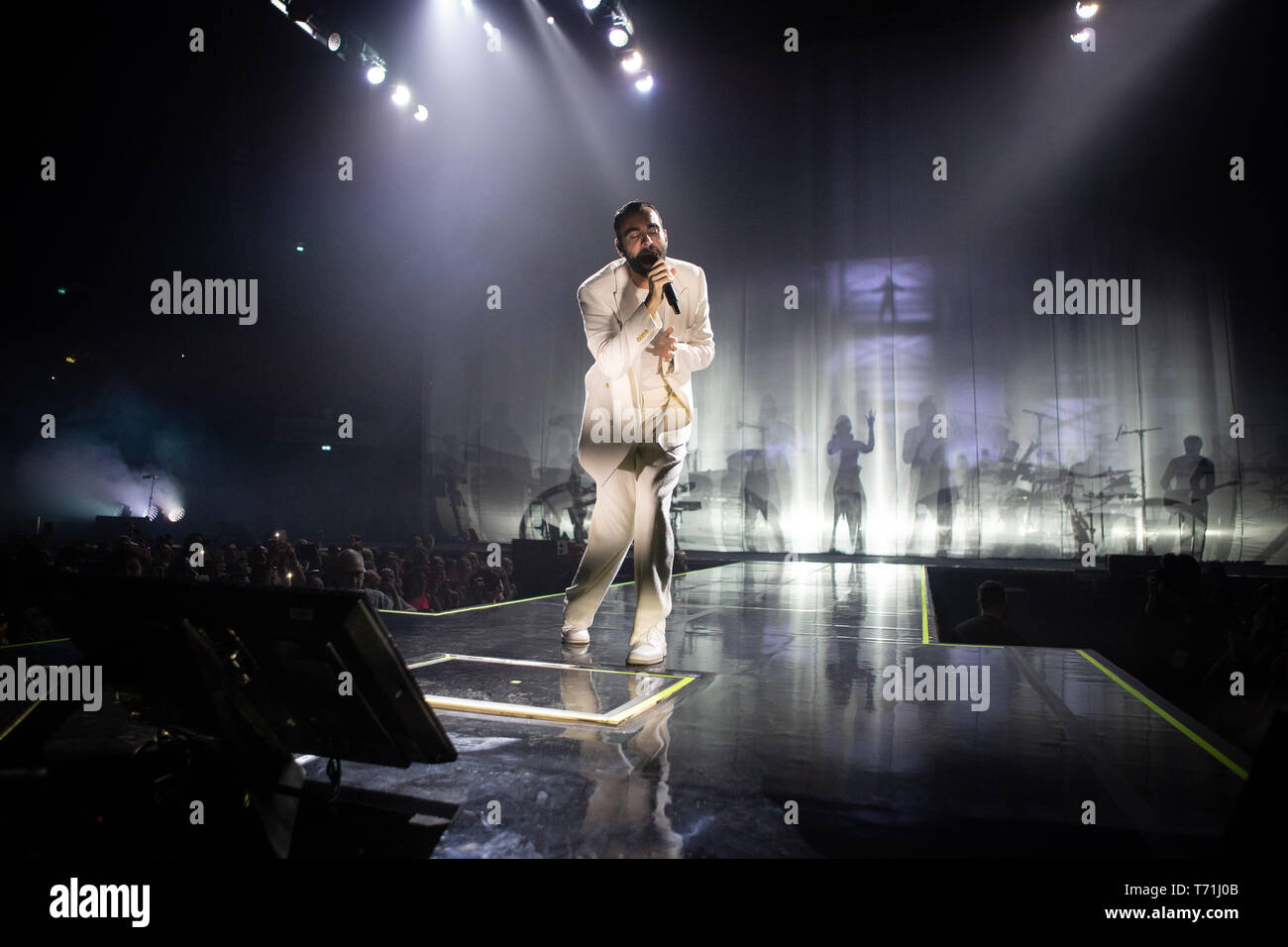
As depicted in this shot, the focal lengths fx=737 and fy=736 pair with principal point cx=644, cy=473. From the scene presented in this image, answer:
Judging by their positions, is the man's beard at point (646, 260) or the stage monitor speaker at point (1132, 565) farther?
the stage monitor speaker at point (1132, 565)

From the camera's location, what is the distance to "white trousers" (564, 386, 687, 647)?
7.87 feet

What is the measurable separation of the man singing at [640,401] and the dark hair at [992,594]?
2158 millimetres

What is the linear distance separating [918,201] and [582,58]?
4.81 meters

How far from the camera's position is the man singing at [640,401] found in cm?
238

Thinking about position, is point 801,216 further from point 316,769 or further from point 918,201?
point 316,769

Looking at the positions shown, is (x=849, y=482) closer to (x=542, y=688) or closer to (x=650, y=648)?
(x=650, y=648)

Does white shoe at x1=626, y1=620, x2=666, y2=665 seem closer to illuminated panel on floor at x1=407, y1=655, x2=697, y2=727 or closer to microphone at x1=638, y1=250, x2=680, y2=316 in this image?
illuminated panel on floor at x1=407, y1=655, x2=697, y2=727

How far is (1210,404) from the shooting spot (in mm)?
8797

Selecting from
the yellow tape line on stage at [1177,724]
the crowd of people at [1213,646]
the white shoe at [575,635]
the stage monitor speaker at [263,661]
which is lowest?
the crowd of people at [1213,646]

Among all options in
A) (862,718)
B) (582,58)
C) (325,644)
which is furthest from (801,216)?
(325,644)

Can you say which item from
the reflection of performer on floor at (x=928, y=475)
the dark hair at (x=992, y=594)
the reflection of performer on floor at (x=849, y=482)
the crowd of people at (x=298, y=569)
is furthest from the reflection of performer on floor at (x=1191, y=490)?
the crowd of people at (x=298, y=569)

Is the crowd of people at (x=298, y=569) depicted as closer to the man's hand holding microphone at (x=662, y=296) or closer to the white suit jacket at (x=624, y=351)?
the white suit jacket at (x=624, y=351)

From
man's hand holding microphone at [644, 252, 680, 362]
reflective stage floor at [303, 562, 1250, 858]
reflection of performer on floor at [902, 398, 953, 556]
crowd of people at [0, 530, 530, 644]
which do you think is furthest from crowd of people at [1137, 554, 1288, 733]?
crowd of people at [0, 530, 530, 644]

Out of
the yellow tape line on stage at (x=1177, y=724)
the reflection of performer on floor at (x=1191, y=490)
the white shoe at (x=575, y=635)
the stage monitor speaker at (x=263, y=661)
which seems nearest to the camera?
the stage monitor speaker at (x=263, y=661)
